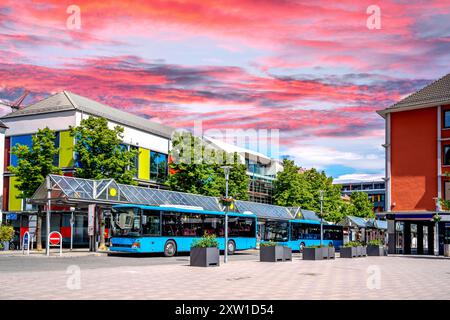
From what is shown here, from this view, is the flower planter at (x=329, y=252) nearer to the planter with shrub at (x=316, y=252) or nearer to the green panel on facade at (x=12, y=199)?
the planter with shrub at (x=316, y=252)

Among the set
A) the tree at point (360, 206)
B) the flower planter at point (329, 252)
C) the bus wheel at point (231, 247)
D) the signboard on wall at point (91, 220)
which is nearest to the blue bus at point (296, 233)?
the bus wheel at point (231, 247)

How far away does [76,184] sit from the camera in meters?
39.4

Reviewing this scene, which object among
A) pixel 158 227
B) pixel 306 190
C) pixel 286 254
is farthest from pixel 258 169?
pixel 286 254

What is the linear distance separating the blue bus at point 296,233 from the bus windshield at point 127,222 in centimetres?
1537

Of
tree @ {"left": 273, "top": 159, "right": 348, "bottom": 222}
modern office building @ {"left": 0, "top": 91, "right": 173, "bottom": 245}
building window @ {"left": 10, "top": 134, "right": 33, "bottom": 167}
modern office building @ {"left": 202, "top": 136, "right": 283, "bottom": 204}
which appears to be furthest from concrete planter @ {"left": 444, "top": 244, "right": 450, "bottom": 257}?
modern office building @ {"left": 202, "top": 136, "right": 283, "bottom": 204}

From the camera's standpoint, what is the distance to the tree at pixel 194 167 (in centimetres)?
5869

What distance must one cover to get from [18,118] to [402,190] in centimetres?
3864

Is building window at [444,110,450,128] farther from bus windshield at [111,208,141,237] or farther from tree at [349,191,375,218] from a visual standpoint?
tree at [349,191,375,218]

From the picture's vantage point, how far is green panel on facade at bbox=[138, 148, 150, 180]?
213 feet

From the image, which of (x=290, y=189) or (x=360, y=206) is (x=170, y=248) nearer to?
(x=290, y=189)

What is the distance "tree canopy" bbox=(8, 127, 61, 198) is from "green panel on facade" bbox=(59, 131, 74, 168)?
32.3 feet

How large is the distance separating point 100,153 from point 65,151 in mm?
9317

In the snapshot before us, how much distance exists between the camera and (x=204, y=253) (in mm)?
25328

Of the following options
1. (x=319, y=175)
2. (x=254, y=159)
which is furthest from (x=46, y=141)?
(x=254, y=159)
